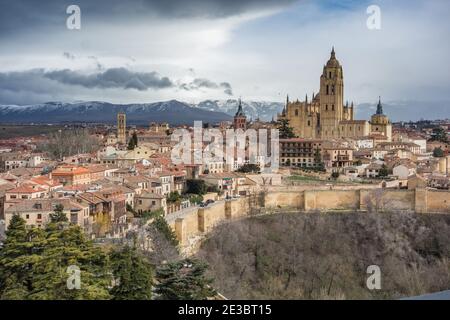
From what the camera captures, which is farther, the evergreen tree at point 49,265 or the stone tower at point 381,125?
the stone tower at point 381,125

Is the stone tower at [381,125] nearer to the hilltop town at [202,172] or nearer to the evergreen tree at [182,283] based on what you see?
the hilltop town at [202,172]

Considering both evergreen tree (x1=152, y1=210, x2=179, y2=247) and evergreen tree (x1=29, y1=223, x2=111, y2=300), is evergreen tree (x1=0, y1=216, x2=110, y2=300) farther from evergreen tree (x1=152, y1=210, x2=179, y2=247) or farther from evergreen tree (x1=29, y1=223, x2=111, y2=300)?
evergreen tree (x1=152, y1=210, x2=179, y2=247)

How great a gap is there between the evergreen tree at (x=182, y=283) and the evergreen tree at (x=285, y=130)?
22757 mm

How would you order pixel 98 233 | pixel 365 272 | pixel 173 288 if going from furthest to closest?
pixel 365 272 → pixel 98 233 → pixel 173 288

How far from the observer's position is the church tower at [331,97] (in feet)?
110

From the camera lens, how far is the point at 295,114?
34031mm

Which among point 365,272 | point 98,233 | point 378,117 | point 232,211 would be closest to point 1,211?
point 98,233

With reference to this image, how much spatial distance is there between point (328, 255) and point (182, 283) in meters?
9.60

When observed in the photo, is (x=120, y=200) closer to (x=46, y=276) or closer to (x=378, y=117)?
(x=46, y=276)

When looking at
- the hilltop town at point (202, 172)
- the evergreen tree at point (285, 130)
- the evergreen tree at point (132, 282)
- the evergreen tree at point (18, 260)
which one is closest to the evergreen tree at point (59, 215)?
the hilltop town at point (202, 172)

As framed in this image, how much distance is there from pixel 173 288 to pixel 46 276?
1.53m

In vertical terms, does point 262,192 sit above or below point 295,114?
below

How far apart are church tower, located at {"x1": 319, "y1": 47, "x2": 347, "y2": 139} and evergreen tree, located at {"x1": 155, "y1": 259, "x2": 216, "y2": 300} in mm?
26624
